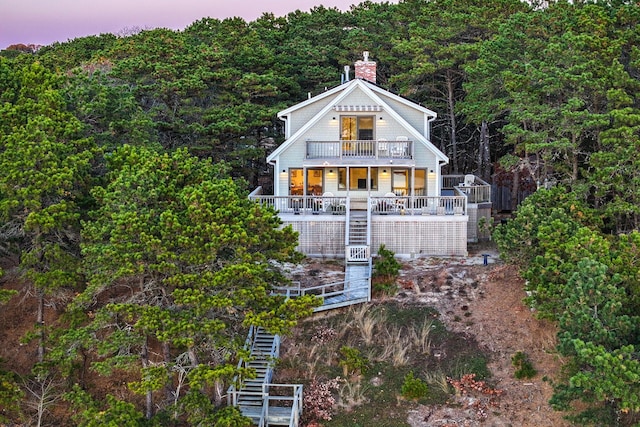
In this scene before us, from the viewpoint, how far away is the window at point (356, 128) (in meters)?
28.0

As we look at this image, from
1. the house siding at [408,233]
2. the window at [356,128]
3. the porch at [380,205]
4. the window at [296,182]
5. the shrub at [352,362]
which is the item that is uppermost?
the window at [356,128]

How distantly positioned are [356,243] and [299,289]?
191 inches

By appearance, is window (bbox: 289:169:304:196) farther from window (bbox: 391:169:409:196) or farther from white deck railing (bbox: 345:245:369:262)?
white deck railing (bbox: 345:245:369:262)

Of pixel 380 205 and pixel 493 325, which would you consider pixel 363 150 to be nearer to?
pixel 380 205

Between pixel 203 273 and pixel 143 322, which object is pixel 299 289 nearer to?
pixel 203 273

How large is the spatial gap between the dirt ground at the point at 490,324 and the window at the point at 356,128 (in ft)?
22.2

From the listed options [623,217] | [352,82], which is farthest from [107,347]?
[623,217]

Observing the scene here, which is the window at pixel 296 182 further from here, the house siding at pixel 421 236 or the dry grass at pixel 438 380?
the dry grass at pixel 438 380

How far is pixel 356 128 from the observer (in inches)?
1105

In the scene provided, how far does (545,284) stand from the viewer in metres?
16.6

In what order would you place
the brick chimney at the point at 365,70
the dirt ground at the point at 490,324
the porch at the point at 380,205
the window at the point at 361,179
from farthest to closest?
the brick chimney at the point at 365,70
the window at the point at 361,179
the porch at the point at 380,205
the dirt ground at the point at 490,324

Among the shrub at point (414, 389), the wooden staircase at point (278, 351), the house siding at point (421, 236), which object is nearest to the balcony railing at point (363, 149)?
the wooden staircase at point (278, 351)

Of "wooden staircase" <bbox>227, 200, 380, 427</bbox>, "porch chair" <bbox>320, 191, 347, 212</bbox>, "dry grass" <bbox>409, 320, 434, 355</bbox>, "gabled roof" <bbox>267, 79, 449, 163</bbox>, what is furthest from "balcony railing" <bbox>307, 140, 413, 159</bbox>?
"dry grass" <bbox>409, 320, 434, 355</bbox>

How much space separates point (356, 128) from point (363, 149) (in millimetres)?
1376
